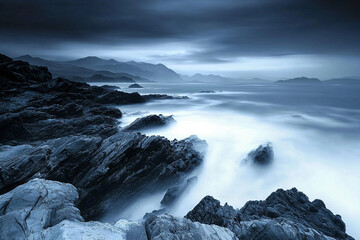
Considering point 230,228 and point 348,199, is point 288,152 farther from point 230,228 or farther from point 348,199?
point 230,228

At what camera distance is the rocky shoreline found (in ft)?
18.0

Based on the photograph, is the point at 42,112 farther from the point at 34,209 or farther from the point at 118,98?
the point at 118,98

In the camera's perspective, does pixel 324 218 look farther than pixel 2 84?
No

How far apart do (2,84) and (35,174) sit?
2471cm

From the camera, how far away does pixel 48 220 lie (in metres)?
5.52

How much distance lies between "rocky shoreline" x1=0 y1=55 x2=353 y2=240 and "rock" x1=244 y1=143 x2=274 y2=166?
154 inches

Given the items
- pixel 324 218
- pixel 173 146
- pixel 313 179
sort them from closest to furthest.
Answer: pixel 324 218 → pixel 313 179 → pixel 173 146

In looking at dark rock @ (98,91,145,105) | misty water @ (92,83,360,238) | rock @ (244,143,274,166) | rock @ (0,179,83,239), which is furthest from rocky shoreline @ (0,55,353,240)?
dark rock @ (98,91,145,105)

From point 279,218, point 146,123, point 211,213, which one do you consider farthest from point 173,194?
point 146,123

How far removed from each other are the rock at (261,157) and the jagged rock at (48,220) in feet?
35.8

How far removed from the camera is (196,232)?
5641mm

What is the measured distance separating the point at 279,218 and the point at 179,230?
4076 millimetres

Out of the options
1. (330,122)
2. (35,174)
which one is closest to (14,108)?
(35,174)

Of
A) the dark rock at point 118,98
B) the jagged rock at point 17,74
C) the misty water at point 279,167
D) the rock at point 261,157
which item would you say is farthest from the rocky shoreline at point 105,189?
the dark rock at point 118,98
